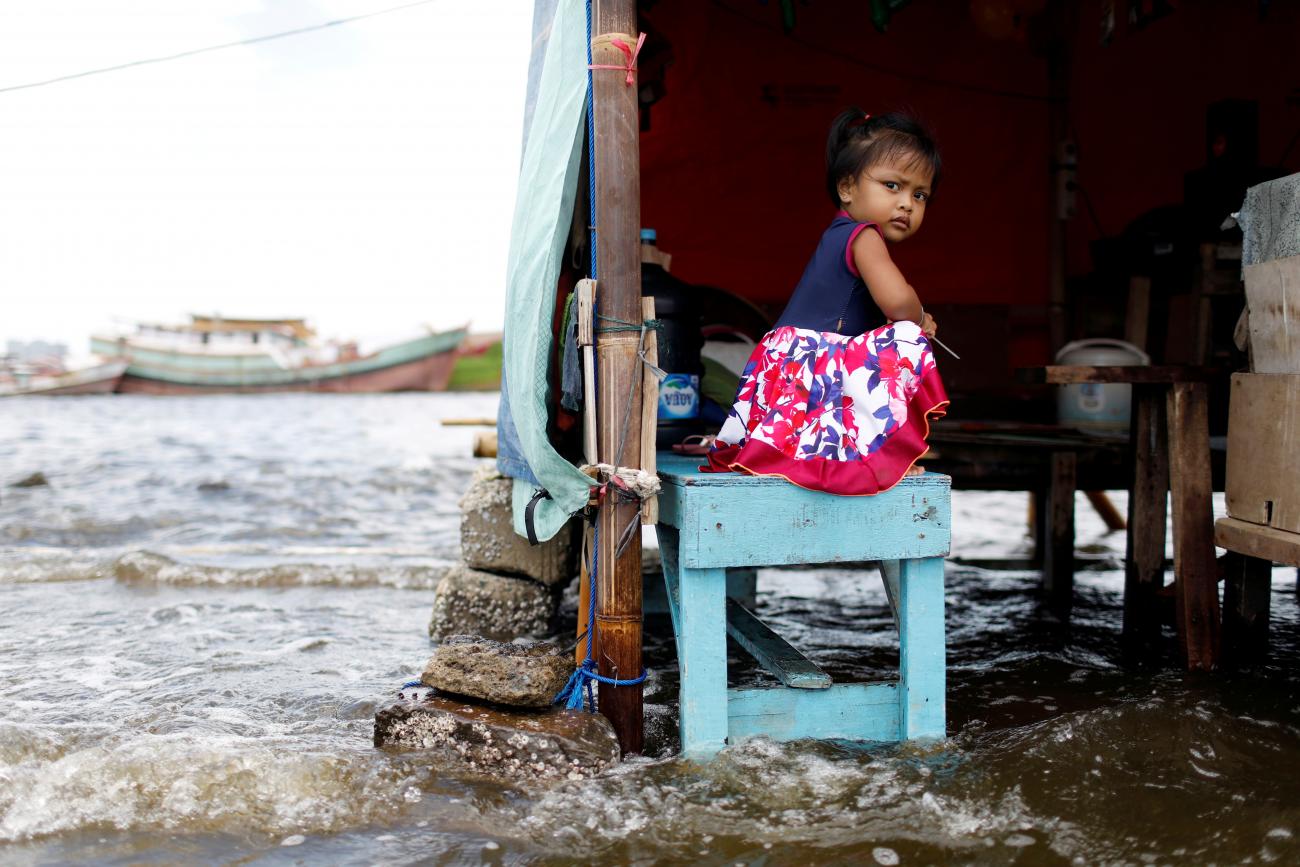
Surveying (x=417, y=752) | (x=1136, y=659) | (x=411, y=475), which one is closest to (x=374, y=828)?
(x=417, y=752)

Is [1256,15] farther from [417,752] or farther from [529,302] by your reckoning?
[417,752]

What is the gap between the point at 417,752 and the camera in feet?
9.82

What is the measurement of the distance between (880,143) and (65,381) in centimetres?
4993

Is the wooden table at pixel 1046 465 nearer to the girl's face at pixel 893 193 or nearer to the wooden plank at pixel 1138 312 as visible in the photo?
the wooden plank at pixel 1138 312

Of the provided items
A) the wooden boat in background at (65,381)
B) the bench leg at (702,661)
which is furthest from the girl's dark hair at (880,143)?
the wooden boat in background at (65,381)

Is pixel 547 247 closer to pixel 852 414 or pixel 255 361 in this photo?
pixel 852 414

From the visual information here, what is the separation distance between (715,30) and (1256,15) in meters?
3.69

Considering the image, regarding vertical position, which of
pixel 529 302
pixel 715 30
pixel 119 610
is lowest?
pixel 119 610

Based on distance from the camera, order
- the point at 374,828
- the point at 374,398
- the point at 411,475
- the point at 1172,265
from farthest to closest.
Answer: the point at 374,398 → the point at 411,475 → the point at 1172,265 → the point at 374,828

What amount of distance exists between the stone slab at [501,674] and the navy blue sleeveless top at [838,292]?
1.31 metres

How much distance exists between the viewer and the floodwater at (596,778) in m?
2.56

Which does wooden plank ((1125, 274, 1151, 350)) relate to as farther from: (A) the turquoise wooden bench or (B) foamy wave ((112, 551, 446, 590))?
(B) foamy wave ((112, 551, 446, 590))

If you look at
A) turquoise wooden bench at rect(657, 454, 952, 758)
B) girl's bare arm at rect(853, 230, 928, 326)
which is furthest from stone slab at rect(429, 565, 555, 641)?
girl's bare arm at rect(853, 230, 928, 326)

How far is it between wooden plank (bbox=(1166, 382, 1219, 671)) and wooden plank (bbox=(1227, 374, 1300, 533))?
28cm
